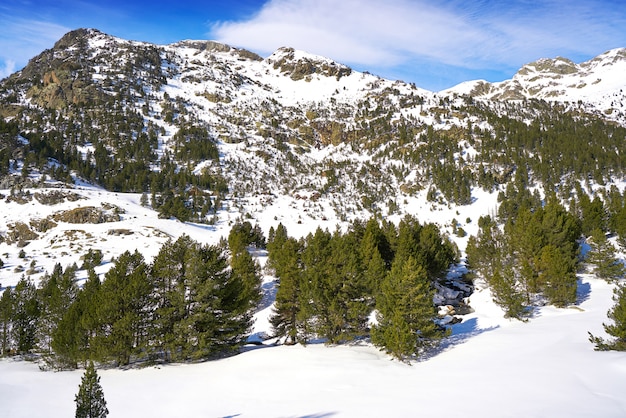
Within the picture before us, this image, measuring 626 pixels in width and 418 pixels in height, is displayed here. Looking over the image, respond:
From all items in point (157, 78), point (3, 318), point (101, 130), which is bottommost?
point (3, 318)

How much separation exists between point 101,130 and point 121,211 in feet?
264

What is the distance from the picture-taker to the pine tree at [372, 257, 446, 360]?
20297 millimetres

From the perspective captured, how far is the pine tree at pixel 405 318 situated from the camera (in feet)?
66.6

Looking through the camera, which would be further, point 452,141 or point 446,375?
point 452,141

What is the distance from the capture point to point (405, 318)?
72.4ft

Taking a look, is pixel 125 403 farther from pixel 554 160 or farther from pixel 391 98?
pixel 391 98

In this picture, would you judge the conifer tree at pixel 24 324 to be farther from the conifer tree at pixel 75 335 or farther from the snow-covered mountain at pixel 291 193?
the conifer tree at pixel 75 335

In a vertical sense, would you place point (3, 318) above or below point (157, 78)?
below

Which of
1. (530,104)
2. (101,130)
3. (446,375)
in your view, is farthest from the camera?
(530,104)

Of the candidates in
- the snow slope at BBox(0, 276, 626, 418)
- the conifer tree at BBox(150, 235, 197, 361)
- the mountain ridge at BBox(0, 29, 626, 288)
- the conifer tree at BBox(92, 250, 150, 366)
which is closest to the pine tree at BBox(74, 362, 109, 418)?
the snow slope at BBox(0, 276, 626, 418)

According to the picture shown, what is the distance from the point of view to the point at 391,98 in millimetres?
197500

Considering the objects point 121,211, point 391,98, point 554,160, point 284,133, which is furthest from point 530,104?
point 121,211

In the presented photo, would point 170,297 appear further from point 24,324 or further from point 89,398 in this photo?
point 24,324

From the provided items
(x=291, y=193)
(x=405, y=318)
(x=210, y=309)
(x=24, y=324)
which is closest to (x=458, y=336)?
(x=405, y=318)
